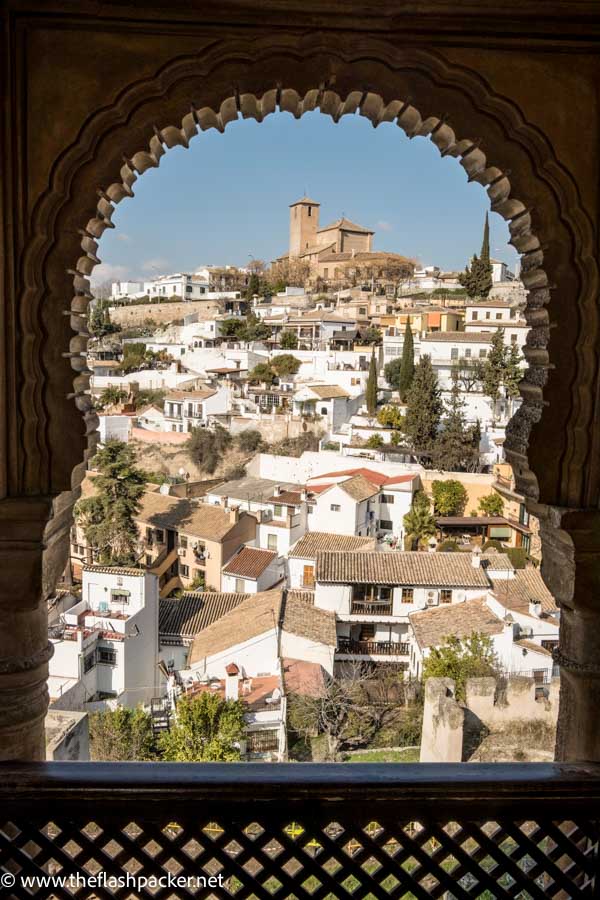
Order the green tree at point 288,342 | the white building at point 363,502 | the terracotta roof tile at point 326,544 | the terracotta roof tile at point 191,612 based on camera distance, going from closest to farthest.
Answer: the terracotta roof tile at point 191,612 < the terracotta roof tile at point 326,544 < the white building at point 363,502 < the green tree at point 288,342

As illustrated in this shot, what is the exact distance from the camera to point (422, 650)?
11320 mm

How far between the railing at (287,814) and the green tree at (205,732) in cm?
674

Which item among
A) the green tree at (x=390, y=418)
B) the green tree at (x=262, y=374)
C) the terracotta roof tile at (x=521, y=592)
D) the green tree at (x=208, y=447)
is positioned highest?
the green tree at (x=262, y=374)

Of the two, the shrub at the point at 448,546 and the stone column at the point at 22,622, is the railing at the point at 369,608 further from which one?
the stone column at the point at 22,622

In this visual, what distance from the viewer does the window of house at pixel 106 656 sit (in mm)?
9766

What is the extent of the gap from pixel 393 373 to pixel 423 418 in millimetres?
4761

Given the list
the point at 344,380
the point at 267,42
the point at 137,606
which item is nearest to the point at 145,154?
the point at 267,42

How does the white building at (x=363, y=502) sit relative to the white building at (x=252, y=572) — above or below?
above

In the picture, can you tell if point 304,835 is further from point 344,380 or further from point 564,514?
point 344,380

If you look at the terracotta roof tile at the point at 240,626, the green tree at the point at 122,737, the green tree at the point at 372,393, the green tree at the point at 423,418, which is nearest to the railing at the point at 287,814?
the green tree at the point at 122,737

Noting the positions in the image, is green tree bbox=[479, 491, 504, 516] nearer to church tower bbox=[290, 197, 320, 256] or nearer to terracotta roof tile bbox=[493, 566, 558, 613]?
terracotta roof tile bbox=[493, 566, 558, 613]

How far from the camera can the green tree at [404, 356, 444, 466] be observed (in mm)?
22547

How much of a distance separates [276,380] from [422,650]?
19.0 metres

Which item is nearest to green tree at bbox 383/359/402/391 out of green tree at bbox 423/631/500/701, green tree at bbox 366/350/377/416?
green tree at bbox 366/350/377/416
